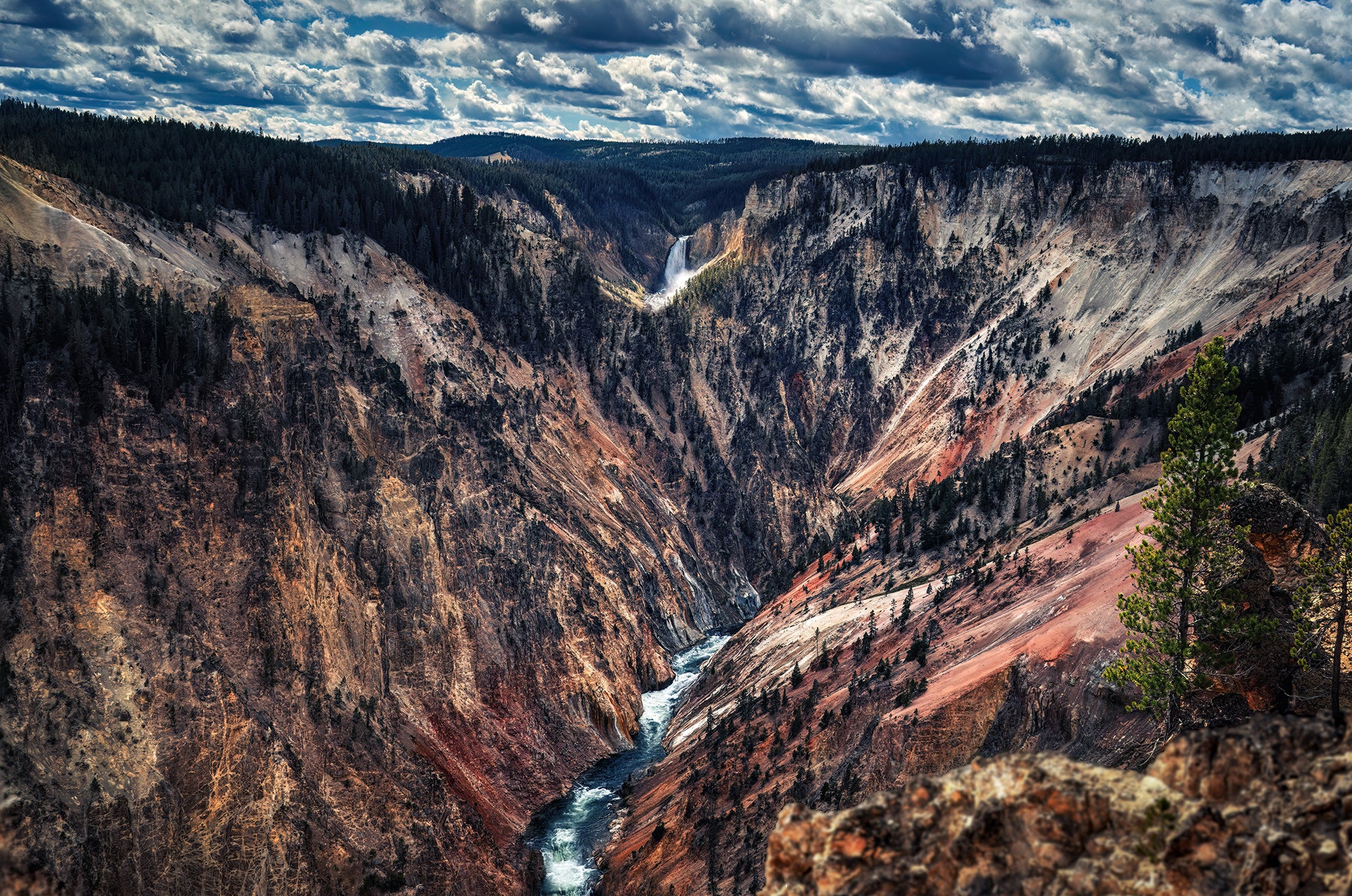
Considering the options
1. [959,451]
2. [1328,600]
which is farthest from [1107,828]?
[959,451]

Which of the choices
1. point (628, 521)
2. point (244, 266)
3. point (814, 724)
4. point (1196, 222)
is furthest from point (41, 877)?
point (1196, 222)

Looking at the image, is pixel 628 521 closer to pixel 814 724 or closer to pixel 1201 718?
pixel 814 724

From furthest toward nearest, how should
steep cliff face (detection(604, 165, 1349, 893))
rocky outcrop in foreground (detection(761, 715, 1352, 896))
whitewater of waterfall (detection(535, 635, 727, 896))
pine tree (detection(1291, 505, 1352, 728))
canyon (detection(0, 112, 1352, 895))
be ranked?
whitewater of waterfall (detection(535, 635, 727, 896))
steep cliff face (detection(604, 165, 1349, 893))
canyon (detection(0, 112, 1352, 895))
pine tree (detection(1291, 505, 1352, 728))
rocky outcrop in foreground (detection(761, 715, 1352, 896))

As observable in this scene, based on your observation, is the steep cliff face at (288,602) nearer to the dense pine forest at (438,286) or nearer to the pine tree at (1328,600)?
the dense pine forest at (438,286)

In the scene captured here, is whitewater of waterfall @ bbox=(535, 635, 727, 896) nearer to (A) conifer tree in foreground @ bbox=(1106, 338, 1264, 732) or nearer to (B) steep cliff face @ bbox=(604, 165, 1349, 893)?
(B) steep cliff face @ bbox=(604, 165, 1349, 893)

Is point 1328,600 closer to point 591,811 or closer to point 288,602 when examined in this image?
point 591,811

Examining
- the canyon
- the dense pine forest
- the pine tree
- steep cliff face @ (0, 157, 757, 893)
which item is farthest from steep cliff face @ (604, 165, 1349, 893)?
steep cliff face @ (0, 157, 757, 893)

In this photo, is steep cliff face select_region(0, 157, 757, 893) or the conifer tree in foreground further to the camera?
steep cliff face select_region(0, 157, 757, 893)
